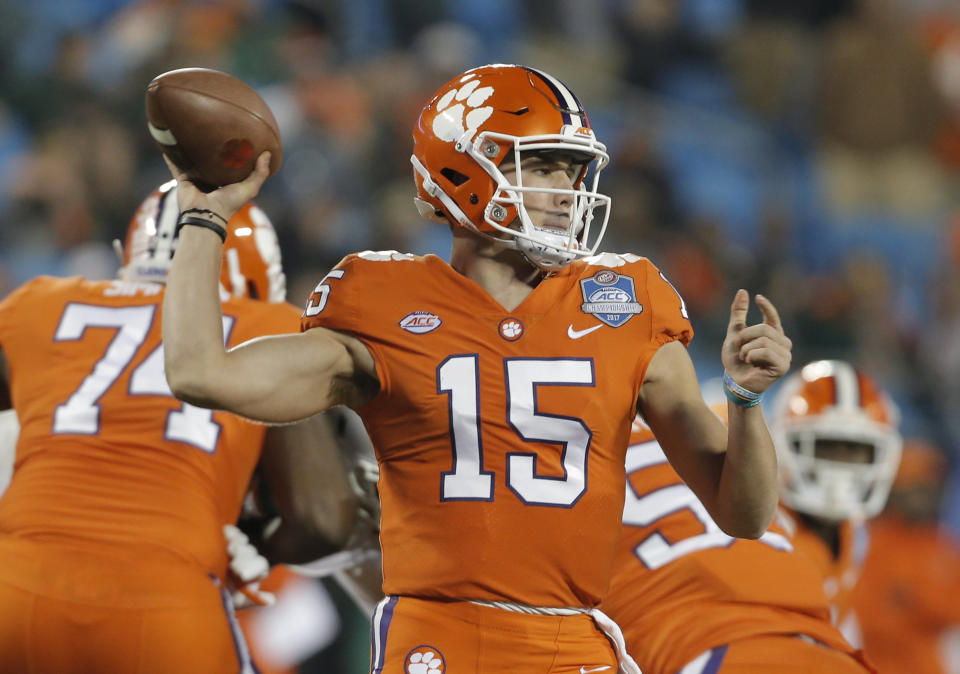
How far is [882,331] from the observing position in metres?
8.63

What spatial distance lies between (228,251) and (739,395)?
1.90 m

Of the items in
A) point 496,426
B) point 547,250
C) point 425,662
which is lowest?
point 425,662

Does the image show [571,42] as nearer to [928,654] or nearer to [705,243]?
[705,243]

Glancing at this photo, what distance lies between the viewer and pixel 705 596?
3023 millimetres

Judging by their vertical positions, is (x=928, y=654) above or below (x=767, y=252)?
below

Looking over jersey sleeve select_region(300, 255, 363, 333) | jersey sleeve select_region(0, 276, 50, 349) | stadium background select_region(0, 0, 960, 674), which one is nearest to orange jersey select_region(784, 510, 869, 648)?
jersey sleeve select_region(300, 255, 363, 333)

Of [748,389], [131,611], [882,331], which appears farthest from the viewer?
[882,331]

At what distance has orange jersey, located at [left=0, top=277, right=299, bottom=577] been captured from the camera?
Answer: 3043 mm

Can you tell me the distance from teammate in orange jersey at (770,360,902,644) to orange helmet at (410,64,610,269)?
6.92 feet

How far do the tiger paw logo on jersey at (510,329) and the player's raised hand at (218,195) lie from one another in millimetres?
539

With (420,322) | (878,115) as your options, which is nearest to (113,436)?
(420,322)

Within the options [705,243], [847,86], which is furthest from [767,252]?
[847,86]

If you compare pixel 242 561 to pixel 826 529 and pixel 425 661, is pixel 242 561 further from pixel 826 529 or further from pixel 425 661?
pixel 826 529

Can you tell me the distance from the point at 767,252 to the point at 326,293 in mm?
6876
